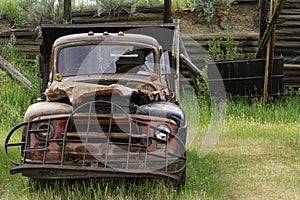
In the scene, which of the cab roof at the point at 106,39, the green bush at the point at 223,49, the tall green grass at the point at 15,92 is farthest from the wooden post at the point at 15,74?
the cab roof at the point at 106,39

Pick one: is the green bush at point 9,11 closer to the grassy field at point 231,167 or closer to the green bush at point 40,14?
the green bush at point 40,14

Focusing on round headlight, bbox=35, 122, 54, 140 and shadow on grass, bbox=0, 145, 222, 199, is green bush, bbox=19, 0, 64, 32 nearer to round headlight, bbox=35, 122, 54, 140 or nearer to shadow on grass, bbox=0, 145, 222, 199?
shadow on grass, bbox=0, 145, 222, 199

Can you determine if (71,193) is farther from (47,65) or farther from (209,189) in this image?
(47,65)

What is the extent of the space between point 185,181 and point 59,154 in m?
1.65

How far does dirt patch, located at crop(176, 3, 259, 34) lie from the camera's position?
1850 cm

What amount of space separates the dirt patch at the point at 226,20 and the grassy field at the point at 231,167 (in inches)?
183

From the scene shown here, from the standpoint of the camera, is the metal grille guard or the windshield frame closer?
the metal grille guard

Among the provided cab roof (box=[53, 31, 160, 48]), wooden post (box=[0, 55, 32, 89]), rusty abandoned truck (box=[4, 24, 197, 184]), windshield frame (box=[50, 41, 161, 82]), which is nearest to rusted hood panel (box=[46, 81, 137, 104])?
rusty abandoned truck (box=[4, 24, 197, 184])

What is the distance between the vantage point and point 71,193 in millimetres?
7215

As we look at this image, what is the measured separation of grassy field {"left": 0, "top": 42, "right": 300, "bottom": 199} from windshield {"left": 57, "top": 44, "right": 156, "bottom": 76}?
152 centimetres

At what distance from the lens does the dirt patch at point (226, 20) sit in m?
18.5

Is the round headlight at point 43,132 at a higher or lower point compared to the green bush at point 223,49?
higher

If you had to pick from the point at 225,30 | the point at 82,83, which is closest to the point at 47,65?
the point at 82,83

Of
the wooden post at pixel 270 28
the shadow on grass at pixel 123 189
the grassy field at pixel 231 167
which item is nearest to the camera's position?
the shadow on grass at pixel 123 189
